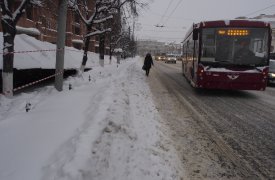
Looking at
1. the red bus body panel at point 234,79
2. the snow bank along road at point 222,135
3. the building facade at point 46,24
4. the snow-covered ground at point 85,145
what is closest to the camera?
the snow-covered ground at point 85,145

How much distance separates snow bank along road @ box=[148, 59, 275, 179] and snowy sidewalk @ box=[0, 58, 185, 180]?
0.45m

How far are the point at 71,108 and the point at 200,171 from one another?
13.5 ft

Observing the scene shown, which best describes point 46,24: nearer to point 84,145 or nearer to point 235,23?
point 235,23

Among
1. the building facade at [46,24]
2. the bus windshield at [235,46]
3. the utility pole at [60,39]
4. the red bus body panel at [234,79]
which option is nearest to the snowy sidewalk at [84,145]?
the utility pole at [60,39]

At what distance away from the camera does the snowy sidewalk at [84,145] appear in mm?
4215

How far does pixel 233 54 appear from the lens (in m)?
12.8

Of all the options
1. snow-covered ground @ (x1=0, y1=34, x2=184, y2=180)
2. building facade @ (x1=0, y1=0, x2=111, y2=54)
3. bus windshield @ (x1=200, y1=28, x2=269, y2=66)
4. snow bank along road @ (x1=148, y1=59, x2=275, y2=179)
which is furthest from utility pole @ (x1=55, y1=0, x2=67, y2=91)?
bus windshield @ (x1=200, y1=28, x2=269, y2=66)

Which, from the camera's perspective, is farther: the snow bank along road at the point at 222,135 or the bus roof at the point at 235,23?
the bus roof at the point at 235,23

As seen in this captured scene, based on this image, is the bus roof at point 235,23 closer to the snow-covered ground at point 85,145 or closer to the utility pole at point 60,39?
the utility pole at point 60,39

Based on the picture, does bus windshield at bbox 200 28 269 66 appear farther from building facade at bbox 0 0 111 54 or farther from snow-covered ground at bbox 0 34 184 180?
building facade at bbox 0 0 111 54

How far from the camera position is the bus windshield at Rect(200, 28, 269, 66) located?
12625 millimetres

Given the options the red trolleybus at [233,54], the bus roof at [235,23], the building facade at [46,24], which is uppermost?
the building facade at [46,24]

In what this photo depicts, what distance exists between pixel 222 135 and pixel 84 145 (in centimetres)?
348

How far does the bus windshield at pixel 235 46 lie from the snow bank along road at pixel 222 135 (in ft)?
5.30
